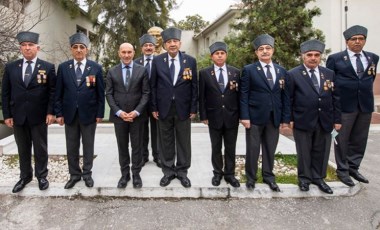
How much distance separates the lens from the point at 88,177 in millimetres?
4504

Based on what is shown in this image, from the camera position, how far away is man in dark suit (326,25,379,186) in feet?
15.2

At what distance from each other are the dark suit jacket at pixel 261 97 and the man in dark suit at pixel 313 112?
0.47 ft

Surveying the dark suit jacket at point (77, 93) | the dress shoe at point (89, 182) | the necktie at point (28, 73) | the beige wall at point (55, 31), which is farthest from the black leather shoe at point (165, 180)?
the beige wall at point (55, 31)

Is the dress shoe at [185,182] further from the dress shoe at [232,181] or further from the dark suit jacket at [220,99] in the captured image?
the dark suit jacket at [220,99]

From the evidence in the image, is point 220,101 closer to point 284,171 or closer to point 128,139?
point 128,139

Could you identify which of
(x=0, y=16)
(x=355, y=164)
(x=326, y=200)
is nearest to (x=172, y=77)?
(x=326, y=200)

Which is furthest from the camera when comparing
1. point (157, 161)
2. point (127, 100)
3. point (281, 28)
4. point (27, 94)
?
point (281, 28)

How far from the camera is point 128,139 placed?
449 centimetres

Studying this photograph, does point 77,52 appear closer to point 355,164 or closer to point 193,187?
point 193,187

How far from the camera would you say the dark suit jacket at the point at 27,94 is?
4195 mm

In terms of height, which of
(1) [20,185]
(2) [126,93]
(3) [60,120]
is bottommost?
(1) [20,185]

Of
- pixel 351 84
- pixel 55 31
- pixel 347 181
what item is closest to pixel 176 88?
pixel 351 84

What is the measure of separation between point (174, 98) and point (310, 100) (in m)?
1.72

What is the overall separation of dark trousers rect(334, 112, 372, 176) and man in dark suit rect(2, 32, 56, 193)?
3.97m
